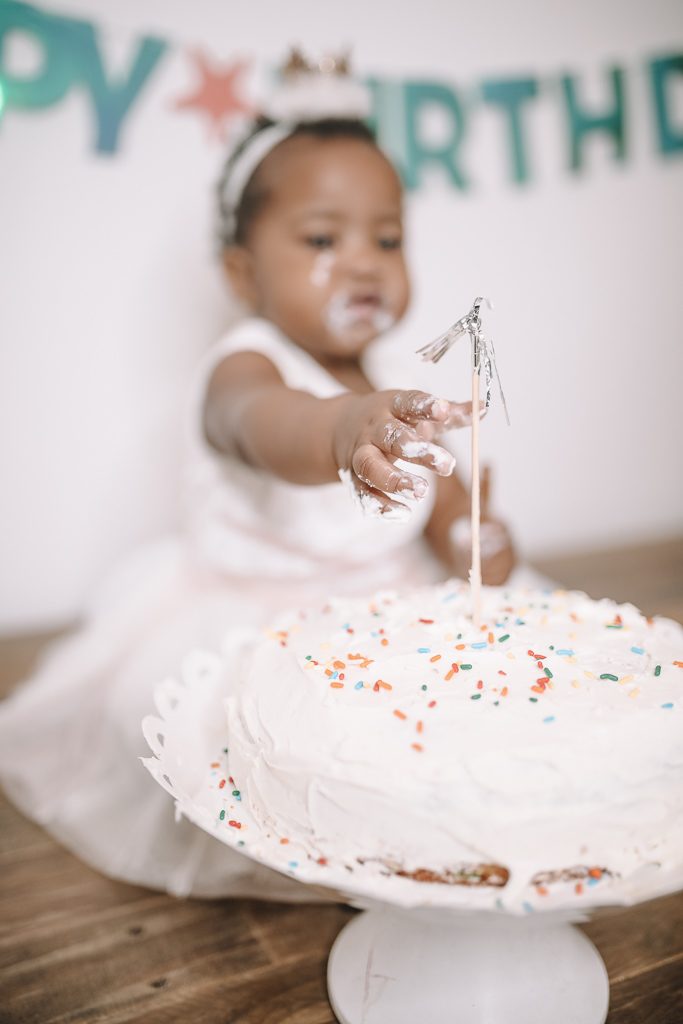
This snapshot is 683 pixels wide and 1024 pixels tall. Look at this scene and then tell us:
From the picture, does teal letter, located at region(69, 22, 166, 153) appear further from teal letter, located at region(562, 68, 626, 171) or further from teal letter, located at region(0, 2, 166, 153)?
teal letter, located at region(562, 68, 626, 171)

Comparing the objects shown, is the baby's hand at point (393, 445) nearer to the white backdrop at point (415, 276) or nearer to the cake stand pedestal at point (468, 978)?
the cake stand pedestal at point (468, 978)

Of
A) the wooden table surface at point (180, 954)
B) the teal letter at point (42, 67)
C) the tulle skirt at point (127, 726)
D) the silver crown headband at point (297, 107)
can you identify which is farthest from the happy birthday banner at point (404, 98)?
the wooden table surface at point (180, 954)

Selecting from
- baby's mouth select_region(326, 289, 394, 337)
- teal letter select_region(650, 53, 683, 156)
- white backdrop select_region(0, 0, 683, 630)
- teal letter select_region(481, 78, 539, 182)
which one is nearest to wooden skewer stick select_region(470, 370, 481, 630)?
baby's mouth select_region(326, 289, 394, 337)

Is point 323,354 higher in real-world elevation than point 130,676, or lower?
higher

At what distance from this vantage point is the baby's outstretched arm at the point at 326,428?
62 centimetres

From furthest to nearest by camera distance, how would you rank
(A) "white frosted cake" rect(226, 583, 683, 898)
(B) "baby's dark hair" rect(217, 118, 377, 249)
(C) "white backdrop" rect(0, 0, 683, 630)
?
(C) "white backdrop" rect(0, 0, 683, 630) < (B) "baby's dark hair" rect(217, 118, 377, 249) < (A) "white frosted cake" rect(226, 583, 683, 898)

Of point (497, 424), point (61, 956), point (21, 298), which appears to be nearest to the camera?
point (61, 956)

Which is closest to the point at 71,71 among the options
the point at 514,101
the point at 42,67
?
the point at 42,67

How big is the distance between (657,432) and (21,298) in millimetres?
1366

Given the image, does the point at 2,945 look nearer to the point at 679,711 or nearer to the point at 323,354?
the point at 679,711

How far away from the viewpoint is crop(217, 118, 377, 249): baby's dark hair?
1.17m

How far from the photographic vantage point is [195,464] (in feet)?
4.04

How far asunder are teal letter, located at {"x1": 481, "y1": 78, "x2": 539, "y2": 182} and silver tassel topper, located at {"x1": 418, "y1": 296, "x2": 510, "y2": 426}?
1221 mm

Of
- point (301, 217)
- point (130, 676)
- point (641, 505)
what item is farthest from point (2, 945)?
point (641, 505)
